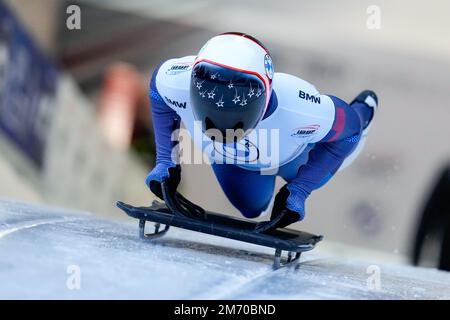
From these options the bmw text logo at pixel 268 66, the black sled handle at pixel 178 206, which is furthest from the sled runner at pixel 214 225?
the bmw text logo at pixel 268 66

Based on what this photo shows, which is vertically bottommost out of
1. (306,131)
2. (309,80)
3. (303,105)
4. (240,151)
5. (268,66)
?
(240,151)

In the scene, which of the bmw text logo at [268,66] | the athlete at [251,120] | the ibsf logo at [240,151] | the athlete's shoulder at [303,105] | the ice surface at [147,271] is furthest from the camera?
the ibsf logo at [240,151]

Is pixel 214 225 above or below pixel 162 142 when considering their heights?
below

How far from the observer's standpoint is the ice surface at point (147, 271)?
2156 mm

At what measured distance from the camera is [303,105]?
10.5 feet

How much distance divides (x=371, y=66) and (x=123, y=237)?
6.99 metres

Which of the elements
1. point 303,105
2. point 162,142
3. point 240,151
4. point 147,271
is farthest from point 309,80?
point 147,271

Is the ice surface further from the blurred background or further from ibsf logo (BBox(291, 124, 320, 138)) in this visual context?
→ the blurred background

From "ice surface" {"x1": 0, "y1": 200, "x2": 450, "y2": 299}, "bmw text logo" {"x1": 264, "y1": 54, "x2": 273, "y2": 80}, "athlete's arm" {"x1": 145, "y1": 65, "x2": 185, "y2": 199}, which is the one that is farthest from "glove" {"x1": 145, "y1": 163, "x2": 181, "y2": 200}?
"bmw text logo" {"x1": 264, "y1": 54, "x2": 273, "y2": 80}

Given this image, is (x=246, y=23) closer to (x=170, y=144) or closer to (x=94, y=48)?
(x=94, y=48)

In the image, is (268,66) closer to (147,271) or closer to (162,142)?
(162,142)

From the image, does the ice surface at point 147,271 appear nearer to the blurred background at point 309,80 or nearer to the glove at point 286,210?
the glove at point 286,210

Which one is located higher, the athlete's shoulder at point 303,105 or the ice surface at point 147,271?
the athlete's shoulder at point 303,105

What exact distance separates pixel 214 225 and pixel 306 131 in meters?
0.58
